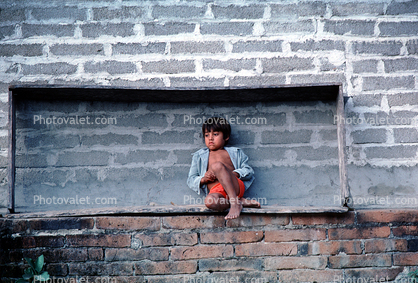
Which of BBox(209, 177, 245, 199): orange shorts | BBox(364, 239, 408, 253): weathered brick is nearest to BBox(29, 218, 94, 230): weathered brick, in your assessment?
BBox(209, 177, 245, 199): orange shorts

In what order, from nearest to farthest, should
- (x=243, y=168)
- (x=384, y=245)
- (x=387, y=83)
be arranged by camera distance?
(x=384, y=245)
(x=243, y=168)
(x=387, y=83)

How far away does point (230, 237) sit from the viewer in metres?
2.59

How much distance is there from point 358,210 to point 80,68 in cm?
227

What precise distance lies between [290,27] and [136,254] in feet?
6.59

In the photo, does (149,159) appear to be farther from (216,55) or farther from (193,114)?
(216,55)

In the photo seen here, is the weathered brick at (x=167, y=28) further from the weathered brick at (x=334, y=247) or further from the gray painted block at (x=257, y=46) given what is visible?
the weathered brick at (x=334, y=247)

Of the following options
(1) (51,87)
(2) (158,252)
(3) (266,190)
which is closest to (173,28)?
(1) (51,87)

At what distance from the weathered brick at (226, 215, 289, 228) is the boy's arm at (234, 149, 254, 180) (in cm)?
31

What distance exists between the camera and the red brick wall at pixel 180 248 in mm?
2586

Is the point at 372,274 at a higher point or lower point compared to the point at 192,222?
lower

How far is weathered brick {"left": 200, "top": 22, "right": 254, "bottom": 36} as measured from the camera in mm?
2955

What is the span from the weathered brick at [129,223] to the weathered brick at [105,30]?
1381mm

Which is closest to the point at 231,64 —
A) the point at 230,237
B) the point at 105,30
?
the point at 105,30

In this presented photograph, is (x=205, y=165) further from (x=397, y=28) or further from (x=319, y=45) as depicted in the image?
(x=397, y=28)
